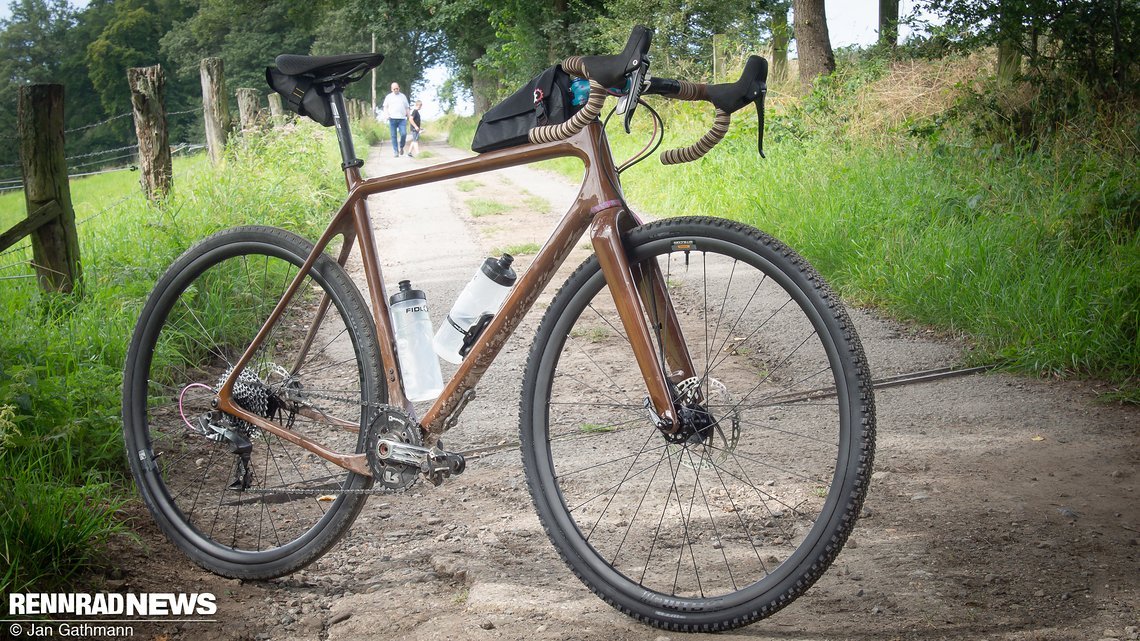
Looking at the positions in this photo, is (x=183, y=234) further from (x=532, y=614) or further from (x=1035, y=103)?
(x=1035, y=103)

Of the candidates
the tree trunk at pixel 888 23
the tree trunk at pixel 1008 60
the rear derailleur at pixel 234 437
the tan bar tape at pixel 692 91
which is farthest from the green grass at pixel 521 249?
the tree trunk at pixel 888 23

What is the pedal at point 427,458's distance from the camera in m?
2.69

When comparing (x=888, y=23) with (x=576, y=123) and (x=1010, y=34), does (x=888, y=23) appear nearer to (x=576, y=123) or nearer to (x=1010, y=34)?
(x=1010, y=34)

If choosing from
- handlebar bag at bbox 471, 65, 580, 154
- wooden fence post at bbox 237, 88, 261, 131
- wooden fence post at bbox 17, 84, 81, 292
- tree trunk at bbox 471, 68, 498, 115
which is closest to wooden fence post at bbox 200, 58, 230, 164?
wooden fence post at bbox 237, 88, 261, 131

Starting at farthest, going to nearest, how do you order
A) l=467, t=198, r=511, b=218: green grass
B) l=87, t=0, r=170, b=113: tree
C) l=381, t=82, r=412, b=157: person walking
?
l=87, t=0, r=170, b=113: tree
l=381, t=82, r=412, b=157: person walking
l=467, t=198, r=511, b=218: green grass

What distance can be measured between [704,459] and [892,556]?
841 millimetres

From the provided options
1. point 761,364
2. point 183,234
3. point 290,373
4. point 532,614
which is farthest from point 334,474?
point 183,234

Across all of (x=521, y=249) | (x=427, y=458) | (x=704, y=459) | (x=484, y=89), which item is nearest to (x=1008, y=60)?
(x=521, y=249)

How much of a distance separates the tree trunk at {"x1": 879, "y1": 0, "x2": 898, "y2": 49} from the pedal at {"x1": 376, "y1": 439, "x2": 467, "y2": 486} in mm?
11004

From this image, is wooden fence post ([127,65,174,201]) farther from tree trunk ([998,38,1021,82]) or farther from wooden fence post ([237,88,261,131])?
tree trunk ([998,38,1021,82])

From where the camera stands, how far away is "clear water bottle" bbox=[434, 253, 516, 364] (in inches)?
108

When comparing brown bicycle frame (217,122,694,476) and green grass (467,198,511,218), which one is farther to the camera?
green grass (467,198,511,218)

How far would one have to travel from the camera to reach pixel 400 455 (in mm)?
2717

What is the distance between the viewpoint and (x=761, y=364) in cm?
509
